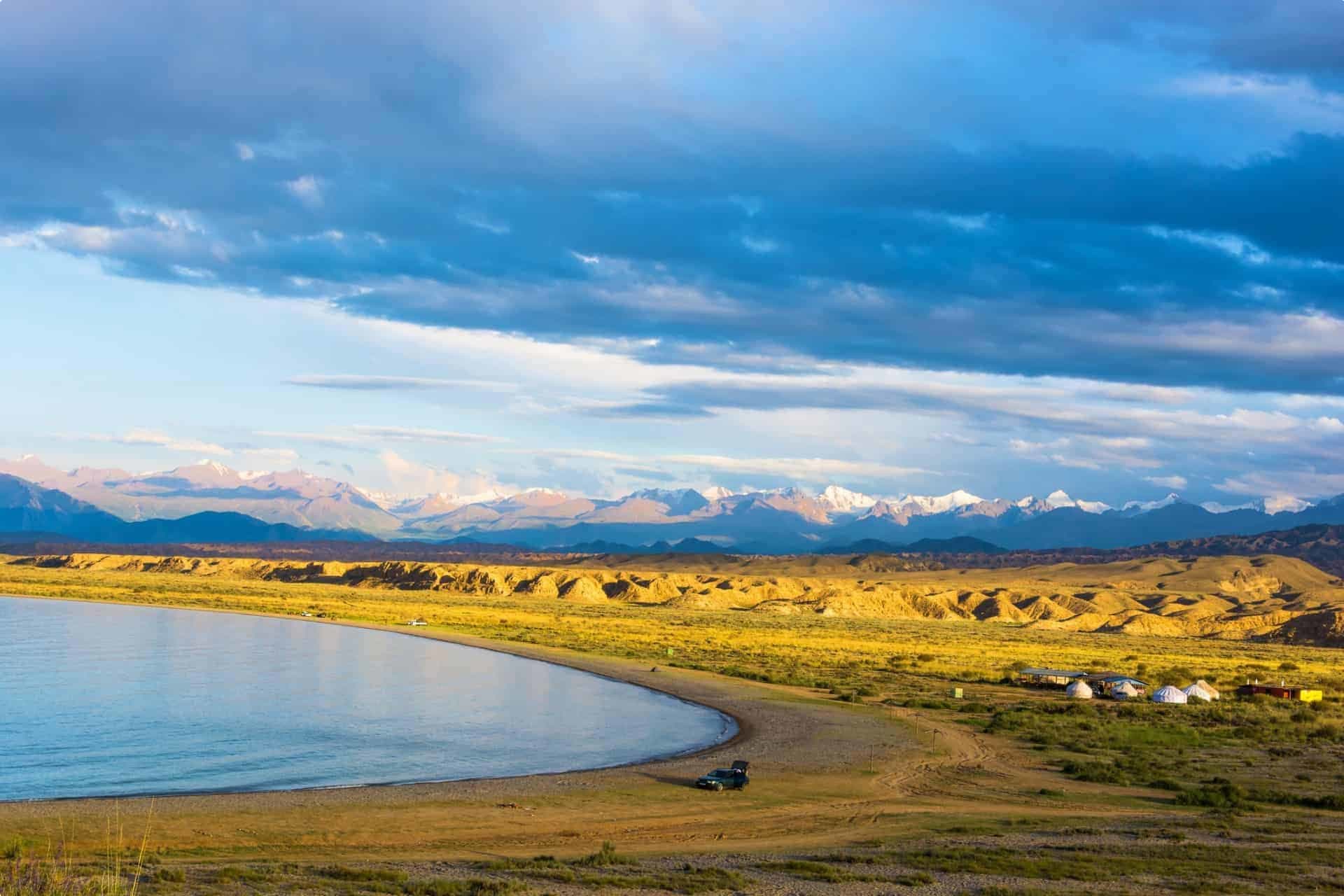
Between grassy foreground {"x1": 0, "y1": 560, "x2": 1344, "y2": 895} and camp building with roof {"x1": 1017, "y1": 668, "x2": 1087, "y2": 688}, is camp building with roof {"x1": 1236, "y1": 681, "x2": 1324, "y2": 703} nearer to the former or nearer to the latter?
grassy foreground {"x1": 0, "y1": 560, "x2": 1344, "y2": 895}

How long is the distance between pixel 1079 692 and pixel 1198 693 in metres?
5.88

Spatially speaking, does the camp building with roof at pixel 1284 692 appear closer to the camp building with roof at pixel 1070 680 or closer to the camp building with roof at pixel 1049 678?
the camp building with roof at pixel 1070 680

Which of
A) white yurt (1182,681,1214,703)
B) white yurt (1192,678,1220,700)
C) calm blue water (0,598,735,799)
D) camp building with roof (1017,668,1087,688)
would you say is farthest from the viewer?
camp building with roof (1017,668,1087,688)

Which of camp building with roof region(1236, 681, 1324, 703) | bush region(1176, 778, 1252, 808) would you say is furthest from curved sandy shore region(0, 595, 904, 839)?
camp building with roof region(1236, 681, 1324, 703)

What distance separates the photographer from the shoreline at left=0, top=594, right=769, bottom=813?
3191 cm

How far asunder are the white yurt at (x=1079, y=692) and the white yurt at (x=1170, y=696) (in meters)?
3.37

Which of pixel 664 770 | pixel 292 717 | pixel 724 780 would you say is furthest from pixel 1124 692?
pixel 292 717

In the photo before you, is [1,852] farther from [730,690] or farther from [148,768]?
[730,690]

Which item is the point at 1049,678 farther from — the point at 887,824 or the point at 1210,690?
the point at 887,824

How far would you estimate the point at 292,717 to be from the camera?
47.8 m

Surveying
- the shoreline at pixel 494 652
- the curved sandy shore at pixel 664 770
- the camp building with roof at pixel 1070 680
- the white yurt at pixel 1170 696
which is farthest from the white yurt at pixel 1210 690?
the shoreline at pixel 494 652

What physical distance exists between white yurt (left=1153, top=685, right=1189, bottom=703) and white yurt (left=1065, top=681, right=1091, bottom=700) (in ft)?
11.0

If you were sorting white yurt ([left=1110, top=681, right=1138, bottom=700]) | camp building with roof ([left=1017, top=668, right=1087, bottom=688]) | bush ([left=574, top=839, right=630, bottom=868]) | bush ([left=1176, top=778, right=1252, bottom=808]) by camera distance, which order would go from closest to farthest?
bush ([left=574, top=839, right=630, bottom=868]), bush ([left=1176, top=778, right=1252, bottom=808]), white yurt ([left=1110, top=681, right=1138, bottom=700]), camp building with roof ([left=1017, top=668, right=1087, bottom=688])

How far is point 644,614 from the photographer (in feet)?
445
